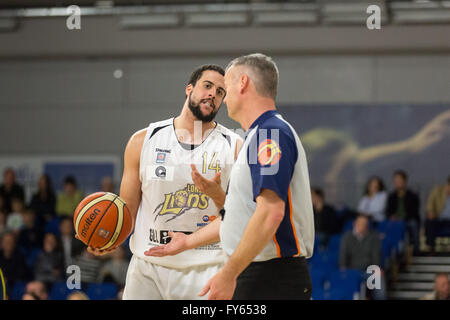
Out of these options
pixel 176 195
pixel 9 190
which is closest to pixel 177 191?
pixel 176 195

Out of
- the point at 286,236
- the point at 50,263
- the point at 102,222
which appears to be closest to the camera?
the point at 286,236

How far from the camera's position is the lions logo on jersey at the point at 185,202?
3967 mm

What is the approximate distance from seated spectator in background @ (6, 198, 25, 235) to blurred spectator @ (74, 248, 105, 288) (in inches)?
70.2

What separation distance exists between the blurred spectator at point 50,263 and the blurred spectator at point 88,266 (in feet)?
1.56

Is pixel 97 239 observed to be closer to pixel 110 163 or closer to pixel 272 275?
pixel 272 275

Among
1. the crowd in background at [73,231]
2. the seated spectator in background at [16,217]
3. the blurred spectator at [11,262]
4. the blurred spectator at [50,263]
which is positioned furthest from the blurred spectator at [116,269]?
the seated spectator in background at [16,217]

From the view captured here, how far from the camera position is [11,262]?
839 cm

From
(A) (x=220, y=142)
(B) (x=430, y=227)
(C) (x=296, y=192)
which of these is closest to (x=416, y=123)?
(B) (x=430, y=227)

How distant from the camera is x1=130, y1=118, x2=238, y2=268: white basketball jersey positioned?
13.0 feet

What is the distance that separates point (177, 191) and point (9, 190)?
629cm

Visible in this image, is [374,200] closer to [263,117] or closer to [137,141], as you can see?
[137,141]

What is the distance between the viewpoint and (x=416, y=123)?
10805 millimetres

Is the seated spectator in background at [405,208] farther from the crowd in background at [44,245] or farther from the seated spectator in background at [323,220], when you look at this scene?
the crowd in background at [44,245]
